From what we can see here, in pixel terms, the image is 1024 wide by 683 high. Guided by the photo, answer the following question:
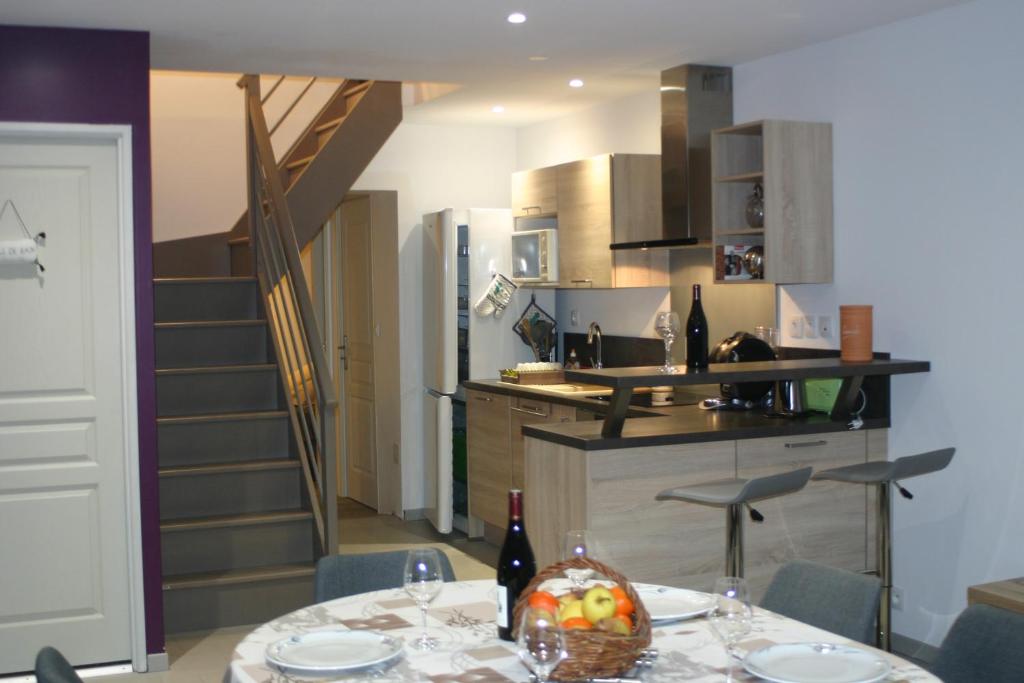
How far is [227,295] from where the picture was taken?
21.5ft

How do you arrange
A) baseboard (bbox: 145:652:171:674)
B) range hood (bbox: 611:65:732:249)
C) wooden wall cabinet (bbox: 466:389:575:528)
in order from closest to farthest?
baseboard (bbox: 145:652:171:674), range hood (bbox: 611:65:732:249), wooden wall cabinet (bbox: 466:389:575:528)

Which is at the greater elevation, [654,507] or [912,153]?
[912,153]

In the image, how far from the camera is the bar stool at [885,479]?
161 inches

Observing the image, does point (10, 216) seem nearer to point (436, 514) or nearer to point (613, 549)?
point (613, 549)

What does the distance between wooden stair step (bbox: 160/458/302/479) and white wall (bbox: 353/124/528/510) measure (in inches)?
74.5

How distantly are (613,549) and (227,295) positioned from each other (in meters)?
3.25

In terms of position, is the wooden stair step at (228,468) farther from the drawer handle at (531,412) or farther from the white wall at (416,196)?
the white wall at (416,196)

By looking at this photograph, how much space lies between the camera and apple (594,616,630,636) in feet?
6.95

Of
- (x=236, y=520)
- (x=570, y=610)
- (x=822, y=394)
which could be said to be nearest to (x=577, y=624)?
(x=570, y=610)

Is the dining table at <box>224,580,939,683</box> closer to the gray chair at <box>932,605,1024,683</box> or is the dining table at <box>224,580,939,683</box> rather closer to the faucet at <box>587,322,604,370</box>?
the gray chair at <box>932,605,1024,683</box>

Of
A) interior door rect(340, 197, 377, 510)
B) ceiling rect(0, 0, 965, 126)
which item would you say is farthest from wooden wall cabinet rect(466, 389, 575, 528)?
ceiling rect(0, 0, 965, 126)

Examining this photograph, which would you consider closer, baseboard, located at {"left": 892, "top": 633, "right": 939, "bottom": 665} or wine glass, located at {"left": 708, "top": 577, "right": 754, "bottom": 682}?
wine glass, located at {"left": 708, "top": 577, "right": 754, "bottom": 682}

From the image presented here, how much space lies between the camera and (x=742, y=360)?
5.12 metres

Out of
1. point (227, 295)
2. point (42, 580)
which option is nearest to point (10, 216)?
point (42, 580)
